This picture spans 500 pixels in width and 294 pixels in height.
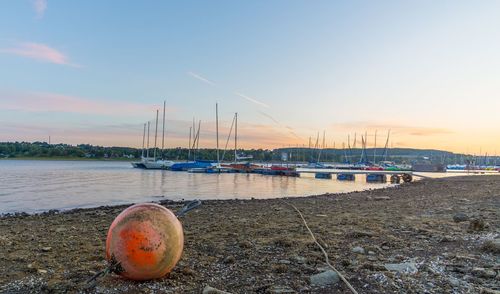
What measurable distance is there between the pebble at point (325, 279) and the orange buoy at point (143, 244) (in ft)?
6.56

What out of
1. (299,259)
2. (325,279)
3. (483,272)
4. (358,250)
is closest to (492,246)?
(483,272)

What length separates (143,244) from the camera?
5.19 meters

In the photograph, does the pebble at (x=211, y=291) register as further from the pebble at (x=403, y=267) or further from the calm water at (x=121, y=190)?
the calm water at (x=121, y=190)

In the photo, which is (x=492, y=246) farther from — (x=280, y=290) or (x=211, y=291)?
(x=211, y=291)

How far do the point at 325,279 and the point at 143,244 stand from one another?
8.44 feet

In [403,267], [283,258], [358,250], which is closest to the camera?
[403,267]

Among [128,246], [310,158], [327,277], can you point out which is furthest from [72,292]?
[310,158]

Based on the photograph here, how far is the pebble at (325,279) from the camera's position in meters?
5.55

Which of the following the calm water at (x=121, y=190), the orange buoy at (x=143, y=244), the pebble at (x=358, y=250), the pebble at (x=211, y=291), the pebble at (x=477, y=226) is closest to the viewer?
the pebble at (x=211, y=291)

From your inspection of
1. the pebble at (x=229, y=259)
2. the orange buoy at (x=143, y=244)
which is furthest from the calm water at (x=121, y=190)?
the orange buoy at (x=143, y=244)

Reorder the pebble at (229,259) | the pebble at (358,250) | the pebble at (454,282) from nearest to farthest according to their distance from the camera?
the pebble at (454,282) < the pebble at (229,259) < the pebble at (358,250)

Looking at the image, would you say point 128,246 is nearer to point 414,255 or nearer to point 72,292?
point 72,292

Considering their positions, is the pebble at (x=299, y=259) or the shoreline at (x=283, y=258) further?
the pebble at (x=299, y=259)

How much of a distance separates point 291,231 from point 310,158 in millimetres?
132785
